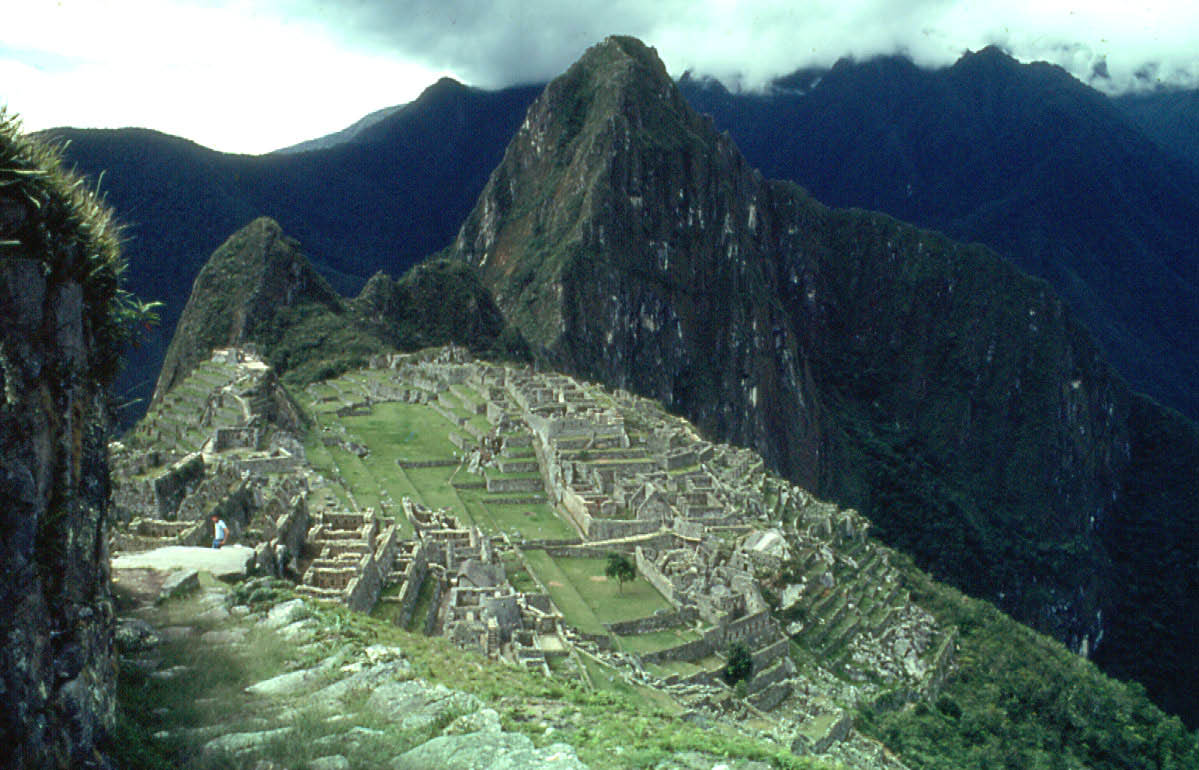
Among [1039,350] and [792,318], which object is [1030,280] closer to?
[1039,350]

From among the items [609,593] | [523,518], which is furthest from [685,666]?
[523,518]

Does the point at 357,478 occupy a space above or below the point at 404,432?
below

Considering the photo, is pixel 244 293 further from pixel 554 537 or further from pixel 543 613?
pixel 543 613

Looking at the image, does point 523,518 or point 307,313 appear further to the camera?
point 307,313

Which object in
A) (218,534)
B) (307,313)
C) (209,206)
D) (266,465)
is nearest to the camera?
(218,534)

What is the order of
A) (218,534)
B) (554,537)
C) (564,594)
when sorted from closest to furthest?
(218,534) → (564,594) → (554,537)

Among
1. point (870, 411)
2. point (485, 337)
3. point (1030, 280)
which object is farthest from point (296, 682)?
point (1030, 280)
